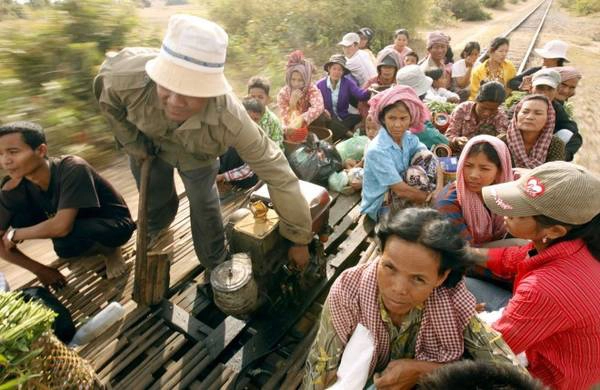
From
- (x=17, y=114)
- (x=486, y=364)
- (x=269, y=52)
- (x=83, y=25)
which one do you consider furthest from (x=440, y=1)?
(x=486, y=364)

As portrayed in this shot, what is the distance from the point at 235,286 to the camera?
203 cm

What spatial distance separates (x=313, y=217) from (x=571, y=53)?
565 inches

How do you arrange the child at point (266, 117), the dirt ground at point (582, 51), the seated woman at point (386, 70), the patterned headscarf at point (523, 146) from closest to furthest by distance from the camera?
1. the patterned headscarf at point (523, 146)
2. the child at point (266, 117)
3. the seated woman at point (386, 70)
4. the dirt ground at point (582, 51)

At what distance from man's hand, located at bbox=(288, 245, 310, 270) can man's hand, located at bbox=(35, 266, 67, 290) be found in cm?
165


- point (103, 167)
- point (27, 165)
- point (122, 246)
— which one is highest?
point (27, 165)

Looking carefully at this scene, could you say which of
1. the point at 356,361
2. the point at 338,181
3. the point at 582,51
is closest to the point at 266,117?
the point at 338,181

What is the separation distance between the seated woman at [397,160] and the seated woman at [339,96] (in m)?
2.12

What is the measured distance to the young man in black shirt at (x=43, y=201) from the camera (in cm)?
229

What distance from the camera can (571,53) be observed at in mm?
12312

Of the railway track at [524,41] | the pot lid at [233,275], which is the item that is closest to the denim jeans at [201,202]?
the pot lid at [233,275]

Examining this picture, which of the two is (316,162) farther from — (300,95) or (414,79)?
(414,79)

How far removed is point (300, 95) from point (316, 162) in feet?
4.69

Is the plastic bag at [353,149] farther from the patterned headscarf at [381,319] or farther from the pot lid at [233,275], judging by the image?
the patterned headscarf at [381,319]

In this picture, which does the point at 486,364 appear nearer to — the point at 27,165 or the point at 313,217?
the point at 313,217
